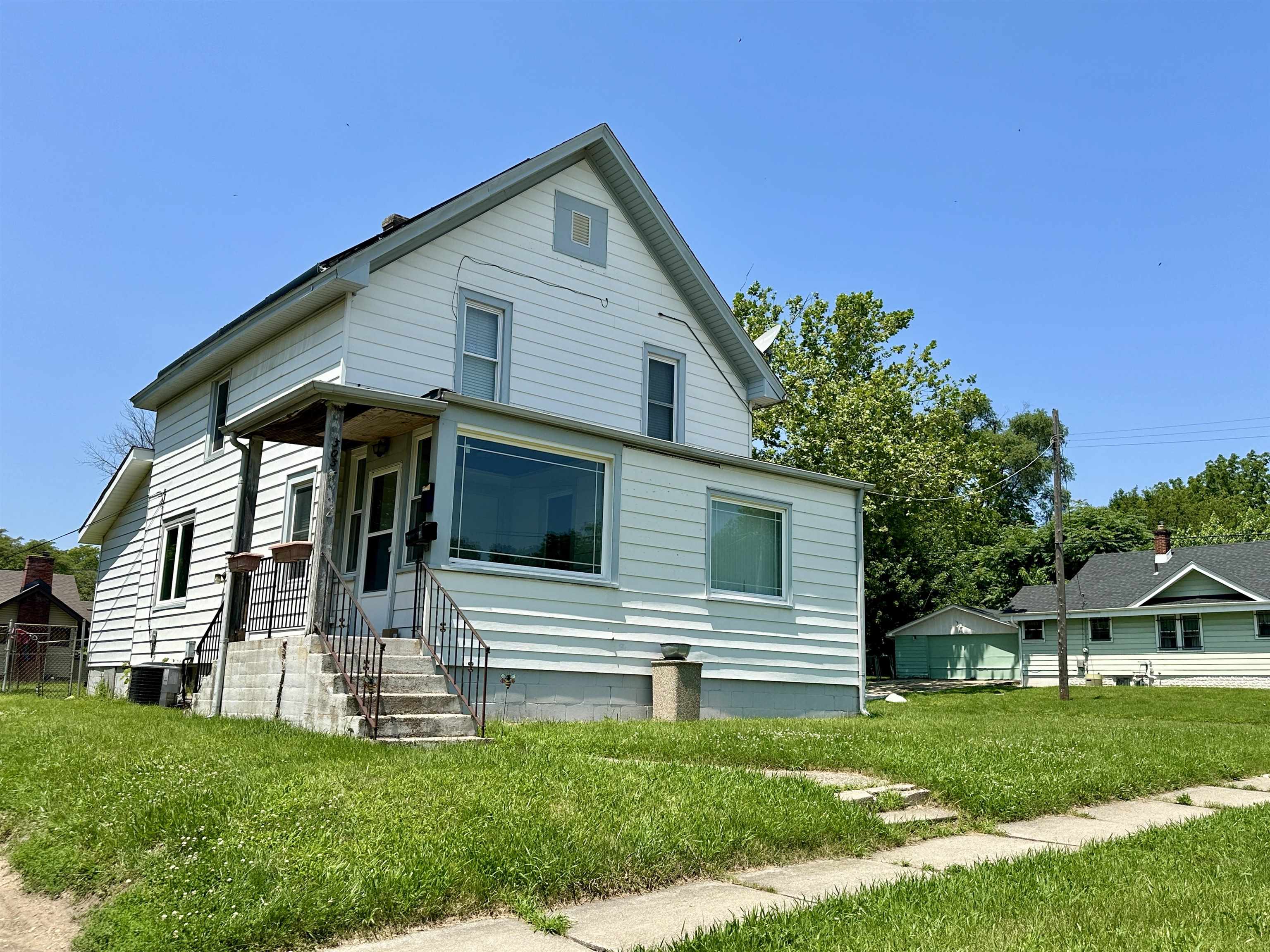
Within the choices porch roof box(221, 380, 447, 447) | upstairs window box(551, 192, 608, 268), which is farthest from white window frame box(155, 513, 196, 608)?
upstairs window box(551, 192, 608, 268)

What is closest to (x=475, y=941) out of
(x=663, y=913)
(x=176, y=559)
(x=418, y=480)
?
(x=663, y=913)

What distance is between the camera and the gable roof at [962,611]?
39.2 meters

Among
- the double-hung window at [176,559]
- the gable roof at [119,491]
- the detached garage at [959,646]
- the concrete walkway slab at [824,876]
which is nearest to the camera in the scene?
the concrete walkway slab at [824,876]

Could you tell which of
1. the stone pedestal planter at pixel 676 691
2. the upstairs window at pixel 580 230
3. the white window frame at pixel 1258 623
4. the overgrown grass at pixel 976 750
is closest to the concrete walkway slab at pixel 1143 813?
the overgrown grass at pixel 976 750

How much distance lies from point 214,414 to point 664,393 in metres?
7.37

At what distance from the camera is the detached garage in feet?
131

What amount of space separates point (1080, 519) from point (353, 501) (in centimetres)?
4234

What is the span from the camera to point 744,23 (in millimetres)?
14078

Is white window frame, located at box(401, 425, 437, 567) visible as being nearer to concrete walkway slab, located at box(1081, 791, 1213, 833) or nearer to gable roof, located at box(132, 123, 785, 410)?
gable roof, located at box(132, 123, 785, 410)

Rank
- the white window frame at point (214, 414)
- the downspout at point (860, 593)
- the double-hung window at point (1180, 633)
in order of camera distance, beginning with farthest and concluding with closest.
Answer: the double-hung window at point (1180, 633) < the white window frame at point (214, 414) < the downspout at point (860, 593)

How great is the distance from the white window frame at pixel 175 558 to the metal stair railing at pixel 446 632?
715 centimetres

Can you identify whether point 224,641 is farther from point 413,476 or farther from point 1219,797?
point 1219,797

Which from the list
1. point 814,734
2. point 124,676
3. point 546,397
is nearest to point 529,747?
point 814,734

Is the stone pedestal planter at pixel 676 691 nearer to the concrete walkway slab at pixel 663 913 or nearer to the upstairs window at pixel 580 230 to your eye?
the upstairs window at pixel 580 230
